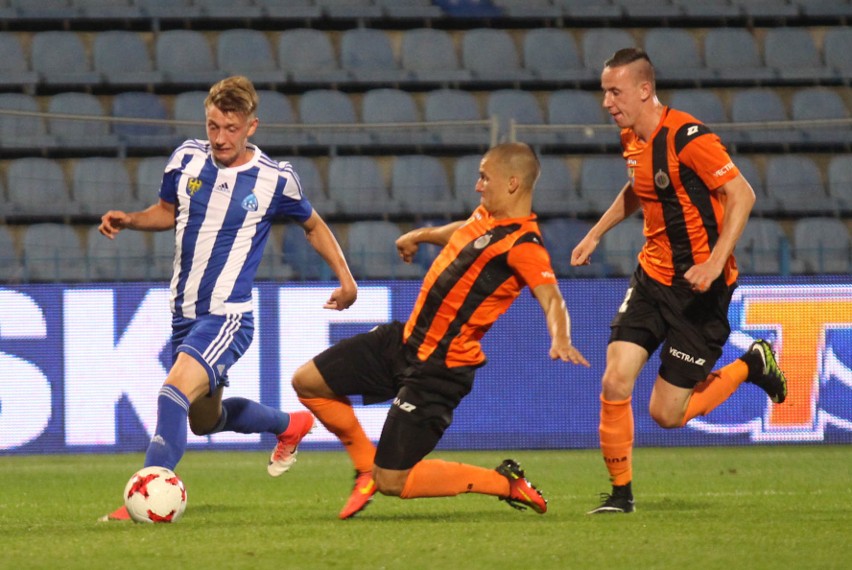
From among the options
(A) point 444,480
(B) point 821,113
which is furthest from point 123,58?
(A) point 444,480

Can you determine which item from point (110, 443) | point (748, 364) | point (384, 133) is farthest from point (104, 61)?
point (748, 364)

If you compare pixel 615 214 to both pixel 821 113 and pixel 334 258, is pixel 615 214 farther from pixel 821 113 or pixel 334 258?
pixel 821 113

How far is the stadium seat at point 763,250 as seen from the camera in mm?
10562

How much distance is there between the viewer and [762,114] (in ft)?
44.8

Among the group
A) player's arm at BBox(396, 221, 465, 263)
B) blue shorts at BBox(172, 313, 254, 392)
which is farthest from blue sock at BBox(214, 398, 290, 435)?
player's arm at BBox(396, 221, 465, 263)

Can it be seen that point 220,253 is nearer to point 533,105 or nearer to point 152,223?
point 152,223

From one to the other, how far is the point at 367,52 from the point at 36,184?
3684mm

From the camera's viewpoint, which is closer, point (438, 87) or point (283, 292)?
point (283, 292)

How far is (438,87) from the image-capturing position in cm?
1370

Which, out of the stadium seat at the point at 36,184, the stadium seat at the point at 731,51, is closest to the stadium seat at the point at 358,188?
the stadium seat at the point at 36,184

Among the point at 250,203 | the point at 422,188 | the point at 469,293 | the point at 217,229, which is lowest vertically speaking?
the point at 469,293

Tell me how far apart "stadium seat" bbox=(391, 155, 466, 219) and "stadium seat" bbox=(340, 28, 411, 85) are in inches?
57.5

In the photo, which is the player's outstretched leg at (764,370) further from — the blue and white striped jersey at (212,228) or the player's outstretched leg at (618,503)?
the blue and white striped jersey at (212,228)

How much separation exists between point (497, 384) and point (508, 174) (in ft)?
16.0
